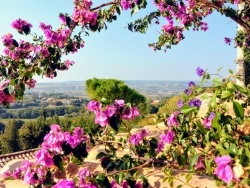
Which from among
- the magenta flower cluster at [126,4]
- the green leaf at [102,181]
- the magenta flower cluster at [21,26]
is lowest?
the green leaf at [102,181]

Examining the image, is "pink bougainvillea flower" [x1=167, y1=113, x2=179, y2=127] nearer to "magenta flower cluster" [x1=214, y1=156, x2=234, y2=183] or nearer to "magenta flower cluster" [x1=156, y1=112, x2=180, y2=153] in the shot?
"magenta flower cluster" [x1=156, y1=112, x2=180, y2=153]

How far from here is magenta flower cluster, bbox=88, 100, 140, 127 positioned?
8.83ft

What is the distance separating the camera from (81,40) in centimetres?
577

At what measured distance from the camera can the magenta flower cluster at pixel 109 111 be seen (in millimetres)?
2692

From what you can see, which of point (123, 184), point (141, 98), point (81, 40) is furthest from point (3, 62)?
point (141, 98)

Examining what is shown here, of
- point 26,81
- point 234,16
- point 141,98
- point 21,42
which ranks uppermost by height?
point 234,16

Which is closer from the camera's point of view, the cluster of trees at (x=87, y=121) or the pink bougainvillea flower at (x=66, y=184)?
the pink bougainvillea flower at (x=66, y=184)

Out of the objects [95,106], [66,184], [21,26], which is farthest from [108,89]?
[66,184]

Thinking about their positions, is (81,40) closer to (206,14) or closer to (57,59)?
(57,59)

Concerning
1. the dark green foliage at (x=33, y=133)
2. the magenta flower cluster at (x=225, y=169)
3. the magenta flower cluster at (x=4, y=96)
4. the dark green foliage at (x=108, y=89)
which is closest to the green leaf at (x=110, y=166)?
the magenta flower cluster at (x=4, y=96)

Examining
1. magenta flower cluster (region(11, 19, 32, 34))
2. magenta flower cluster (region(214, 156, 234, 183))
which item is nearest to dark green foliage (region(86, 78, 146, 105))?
magenta flower cluster (region(11, 19, 32, 34))

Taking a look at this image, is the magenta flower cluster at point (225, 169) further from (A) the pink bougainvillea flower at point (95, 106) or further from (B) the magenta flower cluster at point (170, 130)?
(B) the magenta flower cluster at point (170, 130)

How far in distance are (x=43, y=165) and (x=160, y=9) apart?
4827 mm

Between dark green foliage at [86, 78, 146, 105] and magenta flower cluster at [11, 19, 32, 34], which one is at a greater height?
magenta flower cluster at [11, 19, 32, 34]
